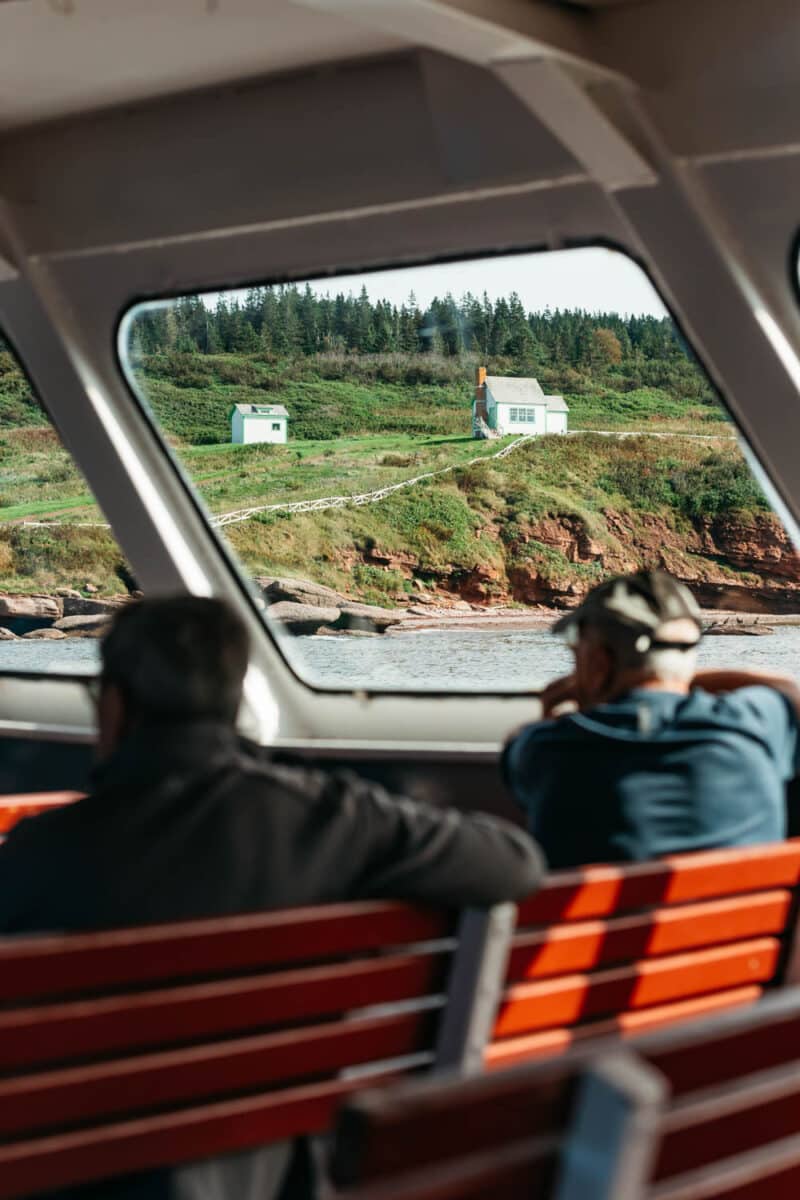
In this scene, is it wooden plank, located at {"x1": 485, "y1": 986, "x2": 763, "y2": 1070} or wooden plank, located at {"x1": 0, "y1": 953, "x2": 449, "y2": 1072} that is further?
wooden plank, located at {"x1": 485, "y1": 986, "x2": 763, "y2": 1070}

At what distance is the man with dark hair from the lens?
1813 millimetres

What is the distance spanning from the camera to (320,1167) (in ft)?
6.08

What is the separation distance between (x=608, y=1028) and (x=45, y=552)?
4341 mm

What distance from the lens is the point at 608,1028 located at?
204cm

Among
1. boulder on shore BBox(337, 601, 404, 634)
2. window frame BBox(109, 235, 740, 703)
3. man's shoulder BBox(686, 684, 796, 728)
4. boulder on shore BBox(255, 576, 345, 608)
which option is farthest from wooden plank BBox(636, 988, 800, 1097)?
boulder on shore BBox(255, 576, 345, 608)

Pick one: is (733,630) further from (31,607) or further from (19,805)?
(31,607)

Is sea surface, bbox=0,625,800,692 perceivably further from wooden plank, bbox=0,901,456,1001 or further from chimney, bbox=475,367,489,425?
wooden plank, bbox=0,901,456,1001

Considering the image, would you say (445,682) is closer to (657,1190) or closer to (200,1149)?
(200,1149)

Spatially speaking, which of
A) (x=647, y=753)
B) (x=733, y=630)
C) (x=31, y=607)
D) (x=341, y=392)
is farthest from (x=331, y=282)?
(x=647, y=753)

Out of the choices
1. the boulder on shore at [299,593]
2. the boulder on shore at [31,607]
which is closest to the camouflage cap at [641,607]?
the boulder on shore at [299,593]

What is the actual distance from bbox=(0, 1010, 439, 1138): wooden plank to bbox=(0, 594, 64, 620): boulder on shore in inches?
175

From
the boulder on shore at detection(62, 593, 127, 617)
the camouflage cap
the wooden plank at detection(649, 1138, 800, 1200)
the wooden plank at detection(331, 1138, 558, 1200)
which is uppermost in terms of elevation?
the camouflage cap

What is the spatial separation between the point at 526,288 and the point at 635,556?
944 mm

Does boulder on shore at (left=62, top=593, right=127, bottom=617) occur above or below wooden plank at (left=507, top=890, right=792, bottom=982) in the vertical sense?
below
